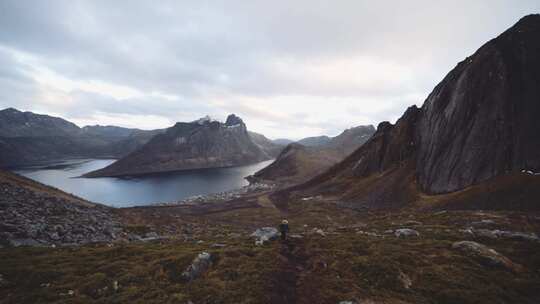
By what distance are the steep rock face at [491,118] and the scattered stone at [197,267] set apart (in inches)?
2709

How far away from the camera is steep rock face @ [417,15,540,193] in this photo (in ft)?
203

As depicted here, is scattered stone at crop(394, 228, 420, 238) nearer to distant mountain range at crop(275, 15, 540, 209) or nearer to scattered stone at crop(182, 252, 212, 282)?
scattered stone at crop(182, 252, 212, 282)

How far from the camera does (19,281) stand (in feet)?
62.7

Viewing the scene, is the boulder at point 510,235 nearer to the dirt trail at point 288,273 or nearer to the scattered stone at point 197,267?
the dirt trail at point 288,273

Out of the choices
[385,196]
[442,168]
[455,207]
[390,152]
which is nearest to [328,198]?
[385,196]

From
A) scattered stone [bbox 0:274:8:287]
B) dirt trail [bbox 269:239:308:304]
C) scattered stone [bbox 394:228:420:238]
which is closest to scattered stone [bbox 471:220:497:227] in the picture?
scattered stone [bbox 394:228:420:238]

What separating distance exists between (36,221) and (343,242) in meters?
39.8

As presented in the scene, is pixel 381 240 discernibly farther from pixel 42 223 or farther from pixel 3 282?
pixel 42 223

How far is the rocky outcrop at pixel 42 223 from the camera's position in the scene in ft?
99.3

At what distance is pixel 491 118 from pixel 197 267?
7999 cm

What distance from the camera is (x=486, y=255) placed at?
68.5ft

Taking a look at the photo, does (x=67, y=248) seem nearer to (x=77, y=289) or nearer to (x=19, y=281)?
(x=19, y=281)

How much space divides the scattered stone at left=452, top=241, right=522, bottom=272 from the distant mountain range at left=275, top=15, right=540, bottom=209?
38346mm

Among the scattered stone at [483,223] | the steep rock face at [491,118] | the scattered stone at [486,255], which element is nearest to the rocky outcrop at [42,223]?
the scattered stone at [486,255]
